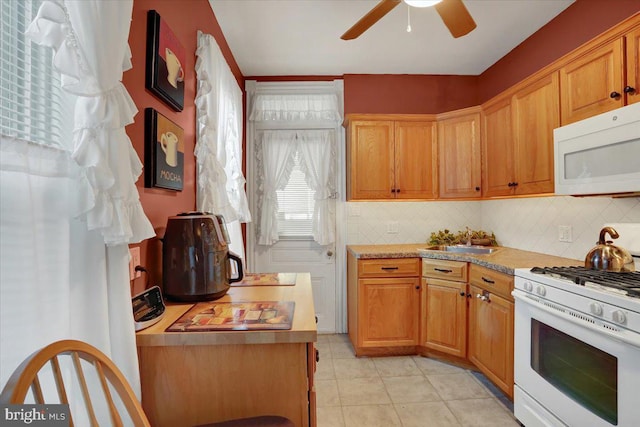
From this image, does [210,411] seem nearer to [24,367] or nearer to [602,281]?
[24,367]

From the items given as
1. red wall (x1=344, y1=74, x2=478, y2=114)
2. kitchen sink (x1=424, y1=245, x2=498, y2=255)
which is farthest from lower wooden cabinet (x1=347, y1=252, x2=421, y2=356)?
red wall (x1=344, y1=74, x2=478, y2=114)

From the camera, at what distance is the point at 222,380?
1.05m

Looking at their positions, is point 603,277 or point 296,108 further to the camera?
point 296,108

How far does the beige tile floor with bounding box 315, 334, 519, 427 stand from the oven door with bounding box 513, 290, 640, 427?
325mm

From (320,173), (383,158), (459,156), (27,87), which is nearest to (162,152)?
(27,87)

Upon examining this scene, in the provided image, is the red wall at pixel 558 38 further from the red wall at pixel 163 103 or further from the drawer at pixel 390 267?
the red wall at pixel 163 103

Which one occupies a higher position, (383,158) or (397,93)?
(397,93)

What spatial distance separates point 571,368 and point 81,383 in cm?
196

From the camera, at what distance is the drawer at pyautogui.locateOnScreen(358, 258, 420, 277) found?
2713 millimetres

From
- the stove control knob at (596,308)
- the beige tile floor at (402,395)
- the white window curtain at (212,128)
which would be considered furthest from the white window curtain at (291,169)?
the stove control knob at (596,308)

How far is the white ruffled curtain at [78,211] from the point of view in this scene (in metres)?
0.67

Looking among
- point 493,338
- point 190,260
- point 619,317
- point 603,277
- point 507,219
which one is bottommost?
point 493,338

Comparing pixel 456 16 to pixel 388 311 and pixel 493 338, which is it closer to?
pixel 493 338

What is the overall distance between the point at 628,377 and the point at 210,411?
1601 millimetres
